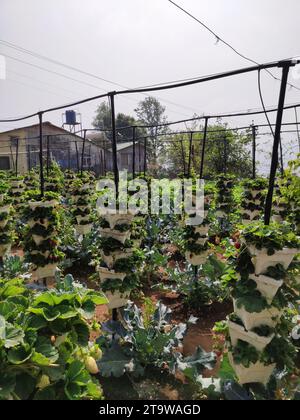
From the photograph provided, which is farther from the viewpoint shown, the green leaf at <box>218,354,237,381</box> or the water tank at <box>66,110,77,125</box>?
the water tank at <box>66,110,77,125</box>

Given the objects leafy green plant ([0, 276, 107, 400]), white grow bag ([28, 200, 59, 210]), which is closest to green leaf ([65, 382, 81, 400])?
leafy green plant ([0, 276, 107, 400])

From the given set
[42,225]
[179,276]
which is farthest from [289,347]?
[42,225]

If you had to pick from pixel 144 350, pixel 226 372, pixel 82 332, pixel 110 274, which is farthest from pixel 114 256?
pixel 82 332

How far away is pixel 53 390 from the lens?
1424 millimetres

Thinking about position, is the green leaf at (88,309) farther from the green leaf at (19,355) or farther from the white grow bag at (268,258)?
the white grow bag at (268,258)

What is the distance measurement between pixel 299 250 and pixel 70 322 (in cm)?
212

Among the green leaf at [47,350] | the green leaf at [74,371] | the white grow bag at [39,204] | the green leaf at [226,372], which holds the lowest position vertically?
the green leaf at [226,372]

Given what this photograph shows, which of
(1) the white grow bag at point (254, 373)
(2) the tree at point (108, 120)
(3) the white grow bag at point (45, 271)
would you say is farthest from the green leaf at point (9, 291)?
(2) the tree at point (108, 120)

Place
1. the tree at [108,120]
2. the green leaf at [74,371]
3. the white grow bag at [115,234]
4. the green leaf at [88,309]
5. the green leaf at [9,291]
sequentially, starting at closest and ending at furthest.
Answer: the green leaf at [74,371] → the green leaf at [88,309] → the green leaf at [9,291] → the white grow bag at [115,234] → the tree at [108,120]

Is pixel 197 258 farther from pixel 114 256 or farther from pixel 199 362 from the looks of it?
pixel 199 362

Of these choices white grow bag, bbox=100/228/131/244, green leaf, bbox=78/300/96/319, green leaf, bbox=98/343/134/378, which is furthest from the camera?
white grow bag, bbox=100/228/131/244

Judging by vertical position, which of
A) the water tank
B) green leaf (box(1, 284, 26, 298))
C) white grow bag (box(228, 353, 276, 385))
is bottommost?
white grow bag (box(228, 353, 276, 385))

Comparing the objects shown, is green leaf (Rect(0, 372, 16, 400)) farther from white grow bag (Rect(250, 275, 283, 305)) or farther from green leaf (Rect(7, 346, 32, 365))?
white grow bag (Rect(250, 275, 283, 305))

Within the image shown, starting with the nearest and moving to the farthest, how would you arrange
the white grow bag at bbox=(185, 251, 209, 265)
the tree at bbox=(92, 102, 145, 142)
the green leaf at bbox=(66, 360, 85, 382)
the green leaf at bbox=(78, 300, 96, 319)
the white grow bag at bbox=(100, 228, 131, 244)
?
the green leaf at bbox=(66, 360, 85, 382), the green leaf at bbox=(78, 300, 96, 319), the white grow bag at bbox=(100, 228, 131, 244), the white grow bag at bbox=(185, 251, 209, 265), the tree at bbox=(92, 102, 145, 142)
